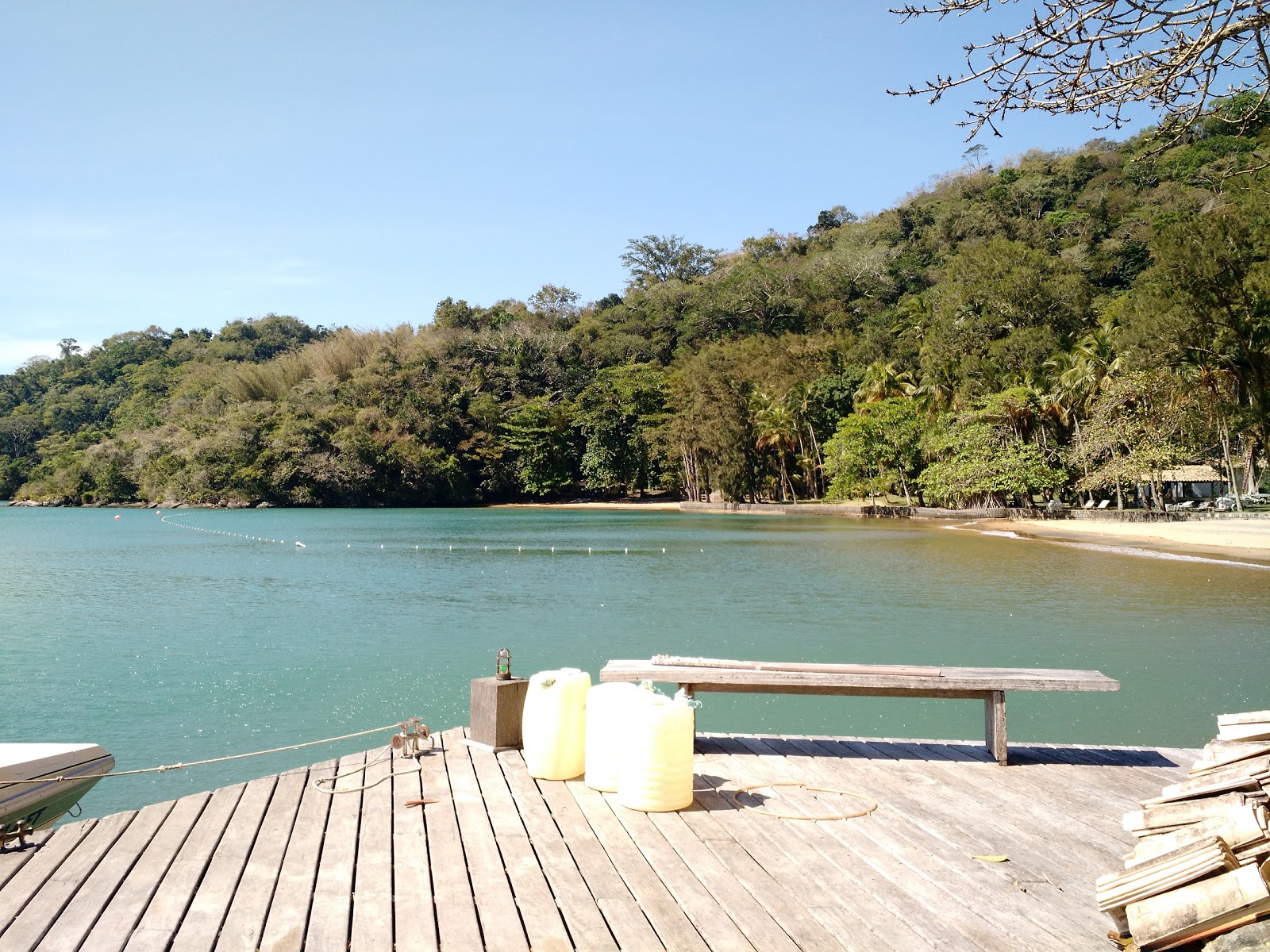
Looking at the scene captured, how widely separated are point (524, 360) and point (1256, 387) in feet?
170

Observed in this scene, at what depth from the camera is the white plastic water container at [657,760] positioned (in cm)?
451

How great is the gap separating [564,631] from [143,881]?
12672mm

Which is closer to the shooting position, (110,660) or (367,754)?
(367,754)

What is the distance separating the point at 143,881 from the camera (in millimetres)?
3705

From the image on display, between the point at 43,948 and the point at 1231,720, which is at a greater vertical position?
the point at 1231,720

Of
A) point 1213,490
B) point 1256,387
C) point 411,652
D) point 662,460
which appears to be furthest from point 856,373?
point 411,652

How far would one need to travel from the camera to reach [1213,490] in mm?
53500

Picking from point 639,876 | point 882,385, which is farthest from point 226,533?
point 639,876

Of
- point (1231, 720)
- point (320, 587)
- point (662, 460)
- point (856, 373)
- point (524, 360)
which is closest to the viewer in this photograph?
point (1231, 720)

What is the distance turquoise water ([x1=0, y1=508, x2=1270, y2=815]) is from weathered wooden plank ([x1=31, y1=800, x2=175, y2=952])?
4139 mm

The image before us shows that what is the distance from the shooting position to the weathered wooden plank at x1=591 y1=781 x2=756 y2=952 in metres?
3.23

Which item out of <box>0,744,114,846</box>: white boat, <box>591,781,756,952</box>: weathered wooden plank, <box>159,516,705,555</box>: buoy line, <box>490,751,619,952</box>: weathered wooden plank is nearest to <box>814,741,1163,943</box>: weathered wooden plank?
<box>591,781,756,952</box>: weathered wooden plank

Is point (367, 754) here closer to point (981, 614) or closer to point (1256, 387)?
point (981, 614)

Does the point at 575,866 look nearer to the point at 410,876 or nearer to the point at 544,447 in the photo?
the point at 410,876
